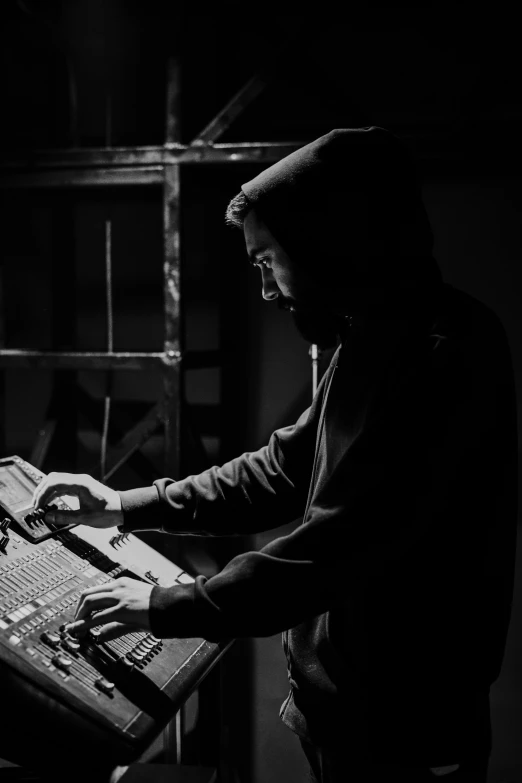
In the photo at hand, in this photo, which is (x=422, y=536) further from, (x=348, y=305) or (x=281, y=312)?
(x=281, y=312)

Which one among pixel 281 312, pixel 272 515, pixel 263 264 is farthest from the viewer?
pixel 281 312

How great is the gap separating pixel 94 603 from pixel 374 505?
0.54 meters

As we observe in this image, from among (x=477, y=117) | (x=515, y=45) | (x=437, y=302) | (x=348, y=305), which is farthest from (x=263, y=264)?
(x=515, y=45)

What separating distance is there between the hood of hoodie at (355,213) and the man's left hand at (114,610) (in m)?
0.67

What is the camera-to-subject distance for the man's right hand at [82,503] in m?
1.67

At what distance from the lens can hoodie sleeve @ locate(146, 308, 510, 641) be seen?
1.19 metres

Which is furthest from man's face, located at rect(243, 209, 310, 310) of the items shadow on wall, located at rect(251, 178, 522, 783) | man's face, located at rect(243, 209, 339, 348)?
shadow on wall, located at rect(251, 178, 522, 783)

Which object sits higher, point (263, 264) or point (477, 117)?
point (477, 117)

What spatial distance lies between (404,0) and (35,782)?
297cm

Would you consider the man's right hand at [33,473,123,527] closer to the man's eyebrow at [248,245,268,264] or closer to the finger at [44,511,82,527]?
the finger at [44,511,82,527]

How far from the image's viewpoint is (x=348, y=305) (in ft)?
4.48

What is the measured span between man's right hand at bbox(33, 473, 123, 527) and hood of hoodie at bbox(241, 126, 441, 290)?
0.73 m

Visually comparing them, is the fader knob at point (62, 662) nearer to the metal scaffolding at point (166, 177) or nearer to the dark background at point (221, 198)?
the metal scaffolding at point (166, 177)

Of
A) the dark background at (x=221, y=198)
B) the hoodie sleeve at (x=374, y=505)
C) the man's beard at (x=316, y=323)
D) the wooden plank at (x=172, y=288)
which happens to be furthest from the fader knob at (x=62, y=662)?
the dark background at (x=221, y=198)
